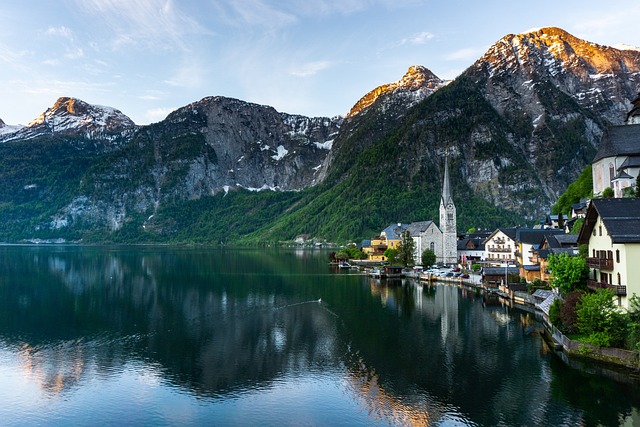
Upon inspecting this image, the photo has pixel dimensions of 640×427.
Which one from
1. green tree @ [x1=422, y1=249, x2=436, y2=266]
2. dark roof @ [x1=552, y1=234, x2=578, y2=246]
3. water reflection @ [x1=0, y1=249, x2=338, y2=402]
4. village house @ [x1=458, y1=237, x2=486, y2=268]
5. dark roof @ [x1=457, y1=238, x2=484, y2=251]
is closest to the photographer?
water reflection @ [x1=0, y1=249, x2=338, y2=402]

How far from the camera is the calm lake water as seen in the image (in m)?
34.2

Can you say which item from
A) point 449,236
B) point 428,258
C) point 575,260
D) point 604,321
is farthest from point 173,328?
point 449,236

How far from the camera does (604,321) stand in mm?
40625

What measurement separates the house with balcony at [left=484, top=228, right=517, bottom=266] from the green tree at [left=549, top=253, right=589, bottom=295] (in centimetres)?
5645

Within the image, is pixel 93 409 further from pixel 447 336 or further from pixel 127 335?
pixel 447 336

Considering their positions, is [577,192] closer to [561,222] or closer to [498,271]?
[561,222]

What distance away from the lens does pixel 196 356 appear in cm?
4812

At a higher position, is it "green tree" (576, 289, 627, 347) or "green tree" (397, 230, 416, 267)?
"green tree" (397, 230, 416, 267)

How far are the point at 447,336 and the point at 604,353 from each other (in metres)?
17.0

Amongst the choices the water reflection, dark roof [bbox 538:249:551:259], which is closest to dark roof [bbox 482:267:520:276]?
dark roof [bbox 538:249:551:259]

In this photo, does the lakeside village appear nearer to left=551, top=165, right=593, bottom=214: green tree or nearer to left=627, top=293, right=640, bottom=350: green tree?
left=627, top=293, right=640, bottom=350: green tree

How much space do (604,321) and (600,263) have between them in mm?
6115

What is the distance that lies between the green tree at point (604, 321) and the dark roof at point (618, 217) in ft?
15.6

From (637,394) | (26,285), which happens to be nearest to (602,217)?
(637,394)
